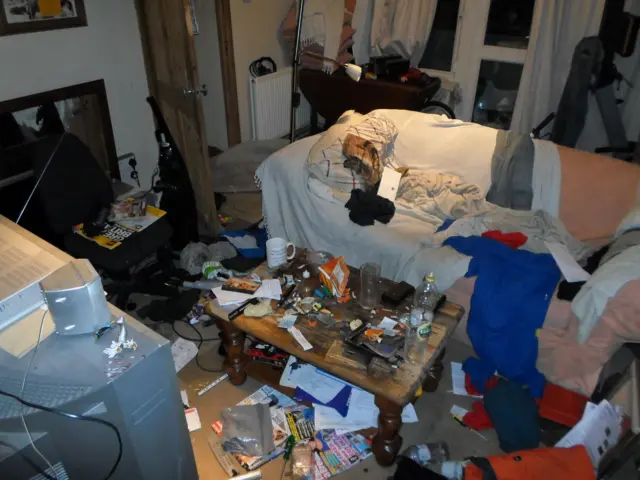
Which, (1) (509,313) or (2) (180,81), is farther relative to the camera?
(2) (180,81)

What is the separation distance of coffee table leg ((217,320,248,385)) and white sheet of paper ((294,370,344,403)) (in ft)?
A: 0.95

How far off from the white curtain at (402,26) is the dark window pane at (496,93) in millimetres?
550

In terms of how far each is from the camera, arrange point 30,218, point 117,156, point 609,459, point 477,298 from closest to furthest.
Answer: point 609,459 → point 477,298 → point 30,218 → point 117,156

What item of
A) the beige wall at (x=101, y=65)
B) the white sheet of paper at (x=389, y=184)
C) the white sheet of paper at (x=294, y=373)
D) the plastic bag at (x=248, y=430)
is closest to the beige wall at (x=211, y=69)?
the beige wall at (x=101, y=65)

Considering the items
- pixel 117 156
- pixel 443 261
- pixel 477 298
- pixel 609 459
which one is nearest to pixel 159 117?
pixel 117 156

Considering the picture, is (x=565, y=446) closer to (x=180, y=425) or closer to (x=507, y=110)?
(x=180, y=425)

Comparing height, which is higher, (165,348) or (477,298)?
(165,348)

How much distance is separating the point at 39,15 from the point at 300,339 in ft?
6.55

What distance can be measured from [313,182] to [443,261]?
0.83 m

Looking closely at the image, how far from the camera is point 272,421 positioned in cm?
190

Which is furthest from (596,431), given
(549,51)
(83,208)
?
(549,51)

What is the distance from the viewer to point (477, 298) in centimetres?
204

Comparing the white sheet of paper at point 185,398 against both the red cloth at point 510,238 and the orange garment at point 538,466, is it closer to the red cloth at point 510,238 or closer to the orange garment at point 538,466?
the orange garment at point 538,466

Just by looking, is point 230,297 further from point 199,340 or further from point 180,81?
point 180,81
